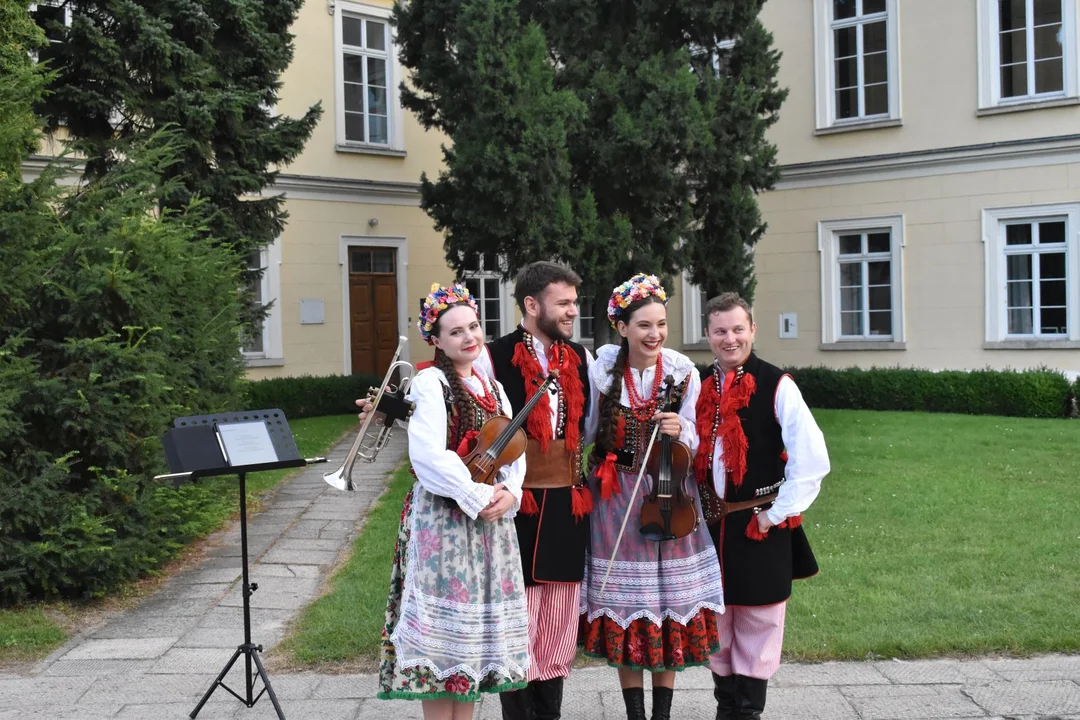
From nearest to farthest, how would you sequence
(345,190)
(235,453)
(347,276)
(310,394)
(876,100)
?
1. (235,453)
2. (310,394)
3. (876,100)
4. (345,190)
5. (347,276)

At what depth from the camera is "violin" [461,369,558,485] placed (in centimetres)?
371

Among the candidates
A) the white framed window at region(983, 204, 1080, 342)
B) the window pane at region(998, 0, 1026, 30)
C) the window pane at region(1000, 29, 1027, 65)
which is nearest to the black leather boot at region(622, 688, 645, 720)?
the white framed window at region(983, 204, 1080, 342)

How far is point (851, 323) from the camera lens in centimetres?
1756

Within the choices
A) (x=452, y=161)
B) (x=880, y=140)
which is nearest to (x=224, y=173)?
(x=452, y=161)

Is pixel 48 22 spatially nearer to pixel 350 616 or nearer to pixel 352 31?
pixel 350 616

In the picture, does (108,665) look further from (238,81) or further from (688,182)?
(688,182)

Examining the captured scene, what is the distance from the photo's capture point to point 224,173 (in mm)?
10844

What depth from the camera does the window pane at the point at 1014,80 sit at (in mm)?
15810

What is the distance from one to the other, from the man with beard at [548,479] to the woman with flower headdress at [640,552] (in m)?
0.10

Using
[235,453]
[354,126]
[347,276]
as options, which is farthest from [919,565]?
[354,126]

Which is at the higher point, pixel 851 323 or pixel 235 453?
pixel 851 323

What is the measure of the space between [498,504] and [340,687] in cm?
174

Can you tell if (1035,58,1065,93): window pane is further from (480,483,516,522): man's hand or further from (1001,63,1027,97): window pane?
(480,483,516,522): man's hand

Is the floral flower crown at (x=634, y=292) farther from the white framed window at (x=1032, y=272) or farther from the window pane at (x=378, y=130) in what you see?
the window pane at (x=378, y=130)
